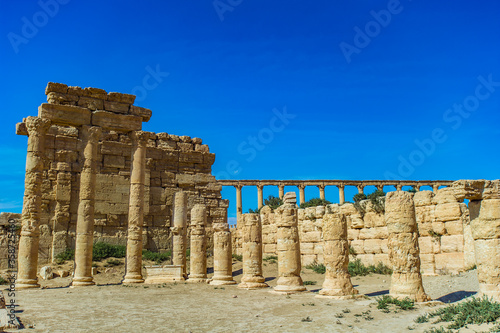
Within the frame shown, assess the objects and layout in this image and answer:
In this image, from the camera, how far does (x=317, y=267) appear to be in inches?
826

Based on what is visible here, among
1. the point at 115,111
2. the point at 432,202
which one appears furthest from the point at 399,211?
the point at 115,111

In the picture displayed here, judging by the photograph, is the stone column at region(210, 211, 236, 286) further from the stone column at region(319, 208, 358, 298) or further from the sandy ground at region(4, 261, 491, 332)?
Answer: the stone column at region(319, 208, 358, 298)

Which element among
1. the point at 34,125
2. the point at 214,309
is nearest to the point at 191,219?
the point at 34,125

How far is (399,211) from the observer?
11961 mm

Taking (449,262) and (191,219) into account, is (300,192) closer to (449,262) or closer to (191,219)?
(191,219)

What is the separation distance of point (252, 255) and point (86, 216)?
7123 millimetres

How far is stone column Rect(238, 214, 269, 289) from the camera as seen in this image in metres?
16.9

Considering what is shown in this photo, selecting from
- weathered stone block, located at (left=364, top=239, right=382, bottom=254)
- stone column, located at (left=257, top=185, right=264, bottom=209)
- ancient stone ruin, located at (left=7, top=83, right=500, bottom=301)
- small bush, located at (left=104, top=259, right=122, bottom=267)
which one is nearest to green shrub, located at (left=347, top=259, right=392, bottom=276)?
ancient stone ruin, located at (left=7, top=83, right=500, bottom=301)

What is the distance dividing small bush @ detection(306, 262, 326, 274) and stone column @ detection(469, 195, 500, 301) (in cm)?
974

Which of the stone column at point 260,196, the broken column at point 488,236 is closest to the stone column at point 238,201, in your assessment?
the stone column at point 260,196

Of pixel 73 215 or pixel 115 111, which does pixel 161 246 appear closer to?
pixel 73 215

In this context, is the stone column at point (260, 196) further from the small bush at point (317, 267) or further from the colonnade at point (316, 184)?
the small bush at point (317, 267)

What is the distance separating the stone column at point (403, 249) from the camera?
37.5 ft

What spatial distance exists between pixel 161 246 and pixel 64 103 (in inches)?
363
